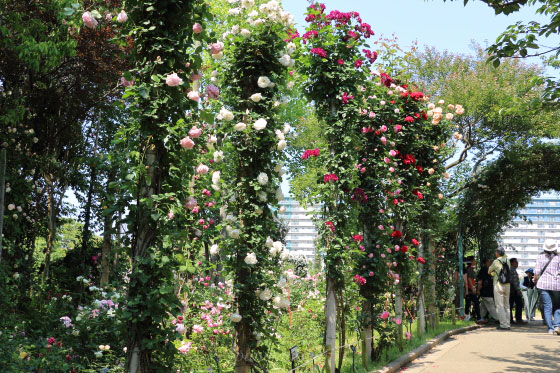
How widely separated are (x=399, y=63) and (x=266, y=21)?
14.7 feet

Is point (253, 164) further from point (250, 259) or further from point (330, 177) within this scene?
point (330, 177)

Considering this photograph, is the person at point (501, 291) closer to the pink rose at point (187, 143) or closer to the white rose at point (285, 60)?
the white rose at point (285, 60)

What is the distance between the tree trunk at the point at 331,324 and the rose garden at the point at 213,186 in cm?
2

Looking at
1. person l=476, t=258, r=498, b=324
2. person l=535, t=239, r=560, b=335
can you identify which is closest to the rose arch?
person l=476, t=258, r=498, b=324

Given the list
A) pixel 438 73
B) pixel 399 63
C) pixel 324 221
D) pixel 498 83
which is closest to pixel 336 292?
pixel 324 221

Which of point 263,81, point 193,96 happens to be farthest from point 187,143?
point 263,81

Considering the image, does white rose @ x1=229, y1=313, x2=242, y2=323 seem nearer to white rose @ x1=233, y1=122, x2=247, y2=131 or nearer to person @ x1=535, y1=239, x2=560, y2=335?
white rose @ x1=233, y1=122, x2=247, y2=131

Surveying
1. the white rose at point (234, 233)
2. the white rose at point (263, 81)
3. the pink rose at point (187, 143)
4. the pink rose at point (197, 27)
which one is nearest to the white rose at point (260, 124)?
the white rose at point (263, 81)

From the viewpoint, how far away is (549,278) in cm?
939

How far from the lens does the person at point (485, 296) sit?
12.7 meters

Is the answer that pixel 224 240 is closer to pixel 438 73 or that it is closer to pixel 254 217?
pixel 254 217

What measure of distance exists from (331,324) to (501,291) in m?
7.39

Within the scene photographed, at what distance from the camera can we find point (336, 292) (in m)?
5.84

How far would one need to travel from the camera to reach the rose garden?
3334 mm
